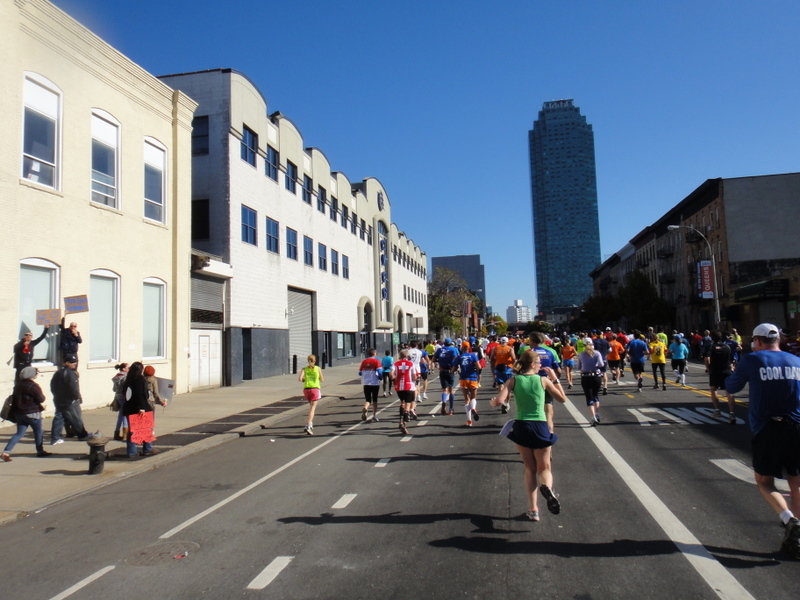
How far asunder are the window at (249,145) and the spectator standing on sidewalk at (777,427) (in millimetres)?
24456

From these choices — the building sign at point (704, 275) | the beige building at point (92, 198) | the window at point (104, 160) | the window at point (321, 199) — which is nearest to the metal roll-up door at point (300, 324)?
the window at point (321, 199)

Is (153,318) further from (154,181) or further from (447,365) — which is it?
(447,365)

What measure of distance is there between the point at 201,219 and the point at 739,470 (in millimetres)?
22303

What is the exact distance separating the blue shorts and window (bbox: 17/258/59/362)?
494 inches

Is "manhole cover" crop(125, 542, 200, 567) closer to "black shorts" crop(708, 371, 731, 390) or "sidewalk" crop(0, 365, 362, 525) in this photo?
"sidewalk" crop(0, 365, 362, 525)

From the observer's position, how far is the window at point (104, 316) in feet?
53.0

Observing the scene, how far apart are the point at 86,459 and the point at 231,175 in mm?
16827

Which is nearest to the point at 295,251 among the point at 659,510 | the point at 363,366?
the point at 363,366

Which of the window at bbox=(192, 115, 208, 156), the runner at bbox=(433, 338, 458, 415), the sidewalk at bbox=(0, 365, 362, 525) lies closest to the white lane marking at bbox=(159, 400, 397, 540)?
the sidewalk at bbox=(0, 365, 362, 525)

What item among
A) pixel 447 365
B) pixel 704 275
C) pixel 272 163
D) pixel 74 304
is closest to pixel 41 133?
pixel 74 304

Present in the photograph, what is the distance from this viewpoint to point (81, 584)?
15.5 feet

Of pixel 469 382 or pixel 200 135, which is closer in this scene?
pixel 469 382

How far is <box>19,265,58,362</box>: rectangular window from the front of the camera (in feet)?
45.4

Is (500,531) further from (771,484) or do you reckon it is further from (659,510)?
(771,484)
